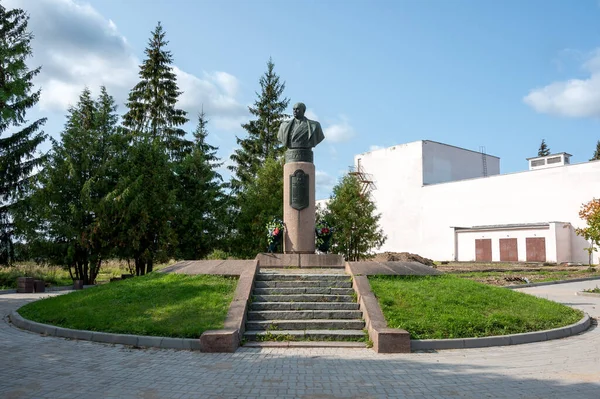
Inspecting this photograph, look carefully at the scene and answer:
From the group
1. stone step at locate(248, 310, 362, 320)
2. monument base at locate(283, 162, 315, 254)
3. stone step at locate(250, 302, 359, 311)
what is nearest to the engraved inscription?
monument base at locate(283, 162, 315, 254)

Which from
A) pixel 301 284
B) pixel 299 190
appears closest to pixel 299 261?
pixel 299 190

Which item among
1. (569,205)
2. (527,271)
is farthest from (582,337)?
(569,205)

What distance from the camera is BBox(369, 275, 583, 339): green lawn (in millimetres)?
8945

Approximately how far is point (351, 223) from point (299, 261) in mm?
9856

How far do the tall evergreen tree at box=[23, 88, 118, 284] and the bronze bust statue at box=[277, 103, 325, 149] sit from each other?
34.1 feet

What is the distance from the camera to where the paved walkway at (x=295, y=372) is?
5793mm

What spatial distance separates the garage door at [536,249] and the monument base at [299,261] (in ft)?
88.4

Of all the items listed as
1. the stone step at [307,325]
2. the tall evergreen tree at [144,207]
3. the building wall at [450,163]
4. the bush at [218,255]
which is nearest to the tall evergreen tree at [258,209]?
the bush at [218,255]

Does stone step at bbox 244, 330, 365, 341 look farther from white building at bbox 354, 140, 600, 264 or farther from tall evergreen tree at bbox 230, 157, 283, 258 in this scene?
white building at bbox 354, 140, 600, 264

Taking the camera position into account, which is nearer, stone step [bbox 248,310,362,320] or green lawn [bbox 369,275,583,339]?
green lawn [bbox 369,275,583,339]

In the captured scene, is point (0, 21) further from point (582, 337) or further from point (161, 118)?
point (582, 337)

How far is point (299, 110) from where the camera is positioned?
15.7m

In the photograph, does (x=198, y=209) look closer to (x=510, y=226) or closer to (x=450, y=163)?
(x=510, y=226)

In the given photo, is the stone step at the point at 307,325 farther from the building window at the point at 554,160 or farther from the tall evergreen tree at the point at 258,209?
the building window at the point at 554,160
